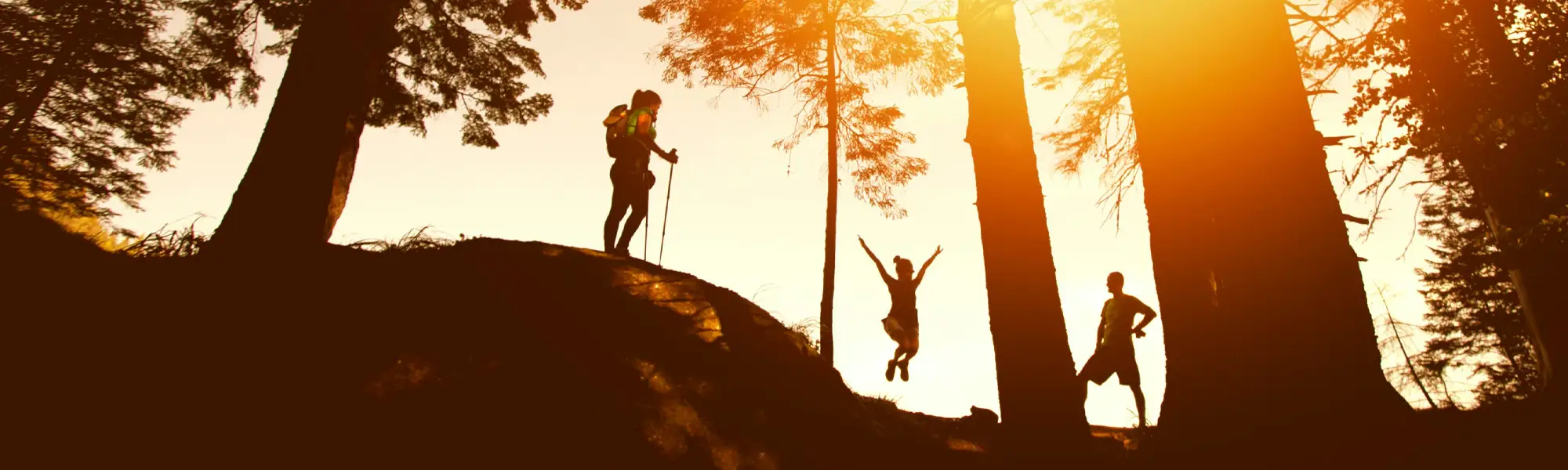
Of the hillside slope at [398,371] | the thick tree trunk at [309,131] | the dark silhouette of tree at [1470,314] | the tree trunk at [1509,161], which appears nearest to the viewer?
the hillside slope at [398,371]

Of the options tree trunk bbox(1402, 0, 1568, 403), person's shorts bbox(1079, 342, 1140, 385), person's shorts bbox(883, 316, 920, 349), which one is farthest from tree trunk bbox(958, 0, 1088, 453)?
person's shorts bbox(883, 316, 920, 349)

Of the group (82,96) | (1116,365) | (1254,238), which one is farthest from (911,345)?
(82,96)

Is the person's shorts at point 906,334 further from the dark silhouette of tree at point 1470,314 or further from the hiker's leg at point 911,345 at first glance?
the dark silhouette of tree at point 1470,314

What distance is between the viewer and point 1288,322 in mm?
2260

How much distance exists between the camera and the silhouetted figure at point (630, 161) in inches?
225

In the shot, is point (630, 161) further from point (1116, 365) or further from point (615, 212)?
point (1116, 365)

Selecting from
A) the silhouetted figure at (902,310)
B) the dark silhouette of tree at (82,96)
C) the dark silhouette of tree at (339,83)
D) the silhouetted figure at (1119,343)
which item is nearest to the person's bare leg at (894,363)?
the silhouetted figure at (902,310)

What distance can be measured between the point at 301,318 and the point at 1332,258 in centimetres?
437

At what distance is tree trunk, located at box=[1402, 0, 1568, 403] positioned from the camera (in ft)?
15.8

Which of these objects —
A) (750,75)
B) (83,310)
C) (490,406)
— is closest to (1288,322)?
(490,406)

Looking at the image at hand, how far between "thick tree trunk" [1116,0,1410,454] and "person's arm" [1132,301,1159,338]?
13.5 ft

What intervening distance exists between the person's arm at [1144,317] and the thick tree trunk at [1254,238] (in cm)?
412

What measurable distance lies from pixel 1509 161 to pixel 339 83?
8.73 m

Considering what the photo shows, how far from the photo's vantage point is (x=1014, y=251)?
433 centimetres
